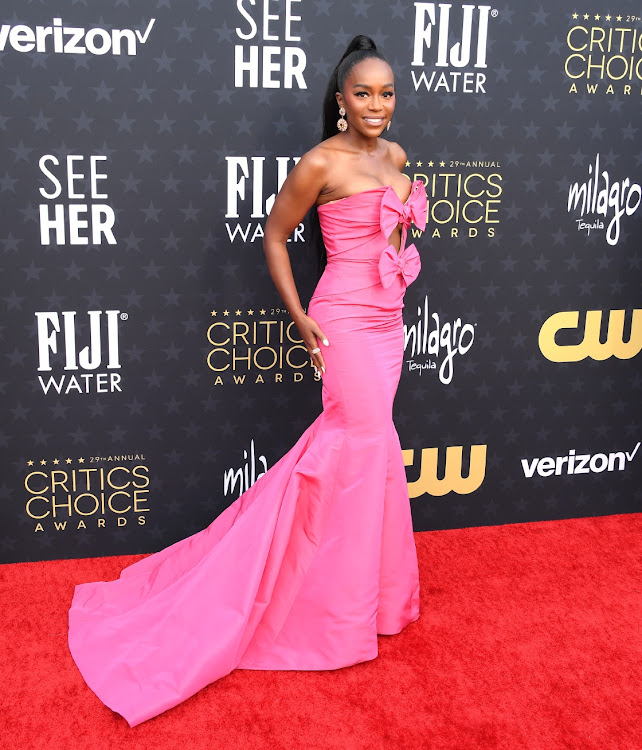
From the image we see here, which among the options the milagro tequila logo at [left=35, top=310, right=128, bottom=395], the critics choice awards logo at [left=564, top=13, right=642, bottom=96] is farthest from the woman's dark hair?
the critics choice awards logo at [left=564, top=13, right=642, bottom=96]

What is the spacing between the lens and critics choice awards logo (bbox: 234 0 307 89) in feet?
9.18

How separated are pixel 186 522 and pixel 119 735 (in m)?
1.08

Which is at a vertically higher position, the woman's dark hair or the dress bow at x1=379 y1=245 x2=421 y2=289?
the woman's dark hair

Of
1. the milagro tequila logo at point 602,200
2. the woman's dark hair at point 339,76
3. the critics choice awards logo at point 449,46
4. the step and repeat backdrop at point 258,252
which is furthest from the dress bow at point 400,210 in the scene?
the milagro tequila logo at point 602,200

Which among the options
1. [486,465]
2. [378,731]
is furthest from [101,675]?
[486,465]

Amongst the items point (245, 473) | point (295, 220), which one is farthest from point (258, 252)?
point (245, 473)

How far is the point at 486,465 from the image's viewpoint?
3.46 m

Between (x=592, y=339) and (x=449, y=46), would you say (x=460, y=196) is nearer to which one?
(x=449, y=46)

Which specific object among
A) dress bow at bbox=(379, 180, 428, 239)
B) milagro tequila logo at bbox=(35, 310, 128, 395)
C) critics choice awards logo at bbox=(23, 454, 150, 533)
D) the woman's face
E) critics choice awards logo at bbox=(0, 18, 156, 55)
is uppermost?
critics choice awards logo at bbox=(0, 18, 156, 55)

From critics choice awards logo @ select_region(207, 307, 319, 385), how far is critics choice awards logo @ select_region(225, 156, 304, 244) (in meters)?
0.29

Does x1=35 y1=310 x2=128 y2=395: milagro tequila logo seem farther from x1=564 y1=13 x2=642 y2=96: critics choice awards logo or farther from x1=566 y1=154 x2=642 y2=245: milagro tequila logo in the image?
x1=564 y1=13 x2=642 y2=96: critics choice awards logo

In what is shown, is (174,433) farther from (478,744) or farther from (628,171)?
(628,171)

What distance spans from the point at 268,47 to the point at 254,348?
1058mm

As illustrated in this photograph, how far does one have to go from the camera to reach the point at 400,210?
2.46 m
